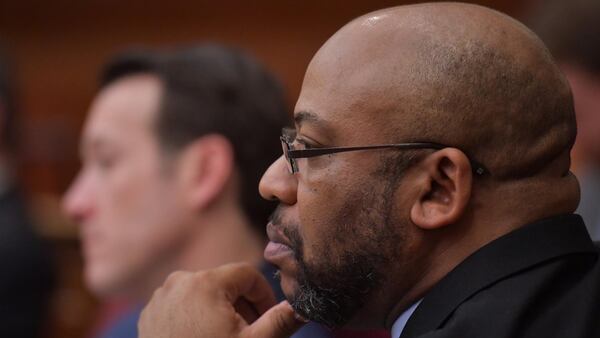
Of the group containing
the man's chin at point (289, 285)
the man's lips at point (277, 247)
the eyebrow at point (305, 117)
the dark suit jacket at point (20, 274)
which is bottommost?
the dark suit jacket at point (20, 274)

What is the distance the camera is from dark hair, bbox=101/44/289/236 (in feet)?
7.39

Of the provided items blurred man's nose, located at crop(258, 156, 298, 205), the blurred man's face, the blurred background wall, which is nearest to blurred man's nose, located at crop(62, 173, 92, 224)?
the blurred man's face

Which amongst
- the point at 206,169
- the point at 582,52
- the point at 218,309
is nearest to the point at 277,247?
the point at 218,309

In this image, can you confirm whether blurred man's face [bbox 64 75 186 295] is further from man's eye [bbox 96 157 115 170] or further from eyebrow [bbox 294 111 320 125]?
eyebrow [bbox 294 111 320 125]

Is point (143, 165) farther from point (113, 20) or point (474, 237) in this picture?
point (113, 20)

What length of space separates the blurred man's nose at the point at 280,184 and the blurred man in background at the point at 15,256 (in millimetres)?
2304

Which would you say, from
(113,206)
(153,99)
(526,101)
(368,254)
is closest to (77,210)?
(113,206)

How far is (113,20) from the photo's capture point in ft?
18.0

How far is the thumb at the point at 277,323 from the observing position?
4.72 feet

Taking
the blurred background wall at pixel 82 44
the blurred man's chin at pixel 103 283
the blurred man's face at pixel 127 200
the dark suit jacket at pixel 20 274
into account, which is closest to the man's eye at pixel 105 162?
the blurred man's face at pixel 127 200

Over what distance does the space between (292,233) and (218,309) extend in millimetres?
205

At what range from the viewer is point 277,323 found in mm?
1443

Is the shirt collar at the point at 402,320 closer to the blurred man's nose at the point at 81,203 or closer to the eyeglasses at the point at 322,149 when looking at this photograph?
the eyeglasses at the point at 322,149

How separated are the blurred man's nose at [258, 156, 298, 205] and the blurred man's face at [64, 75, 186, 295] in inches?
32.6
